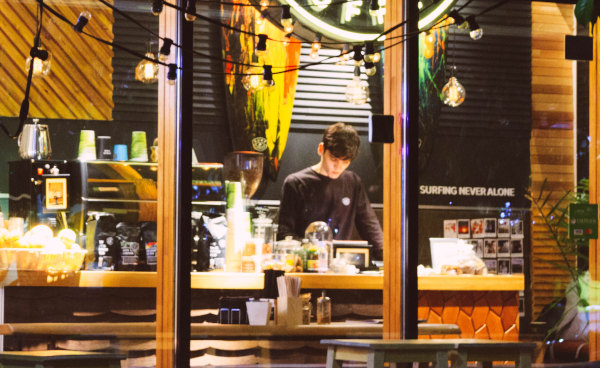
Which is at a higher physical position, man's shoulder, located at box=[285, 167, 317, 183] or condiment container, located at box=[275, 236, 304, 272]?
man's shoulder, located at box=[285, 167, 317, 183]

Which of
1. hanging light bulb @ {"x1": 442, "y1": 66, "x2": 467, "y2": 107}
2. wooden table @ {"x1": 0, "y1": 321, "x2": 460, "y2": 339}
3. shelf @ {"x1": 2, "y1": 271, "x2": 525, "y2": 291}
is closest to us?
wooden table @ {"x1": 0, "y1": 321, "x2": 460, "y2": 339}

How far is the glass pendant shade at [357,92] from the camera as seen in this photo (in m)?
6.09

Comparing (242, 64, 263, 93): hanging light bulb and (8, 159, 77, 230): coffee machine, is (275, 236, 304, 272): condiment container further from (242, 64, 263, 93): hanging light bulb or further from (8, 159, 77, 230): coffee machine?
(8, 159, 77, 230): coffee machine

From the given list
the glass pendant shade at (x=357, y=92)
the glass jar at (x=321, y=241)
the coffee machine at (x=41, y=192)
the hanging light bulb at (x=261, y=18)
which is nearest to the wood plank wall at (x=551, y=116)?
the glass pendant shade at (x=357, y=92)

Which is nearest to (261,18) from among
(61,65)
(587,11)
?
(61,65)

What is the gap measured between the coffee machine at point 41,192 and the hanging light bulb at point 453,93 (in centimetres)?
266

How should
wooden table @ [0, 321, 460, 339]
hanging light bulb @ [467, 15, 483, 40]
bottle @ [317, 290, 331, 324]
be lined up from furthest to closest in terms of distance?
1. bottle @ [317, 290, 331, 324]
2. wooden table @ [0, 321, 460, 339]
3. hanging light bulb @ [467, 15, 483, 40]

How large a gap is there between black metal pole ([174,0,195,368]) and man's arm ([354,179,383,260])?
124 cm

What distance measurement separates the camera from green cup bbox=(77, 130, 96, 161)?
18.2 ft

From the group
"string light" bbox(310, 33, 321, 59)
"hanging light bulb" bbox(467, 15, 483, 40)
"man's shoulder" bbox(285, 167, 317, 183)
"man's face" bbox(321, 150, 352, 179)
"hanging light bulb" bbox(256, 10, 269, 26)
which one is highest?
"hanging light bulb" bbox(256, 10, 269, 26)

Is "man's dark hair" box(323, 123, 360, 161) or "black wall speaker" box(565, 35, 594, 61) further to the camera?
"black wall speaker" box(565, 35, 594, 61)

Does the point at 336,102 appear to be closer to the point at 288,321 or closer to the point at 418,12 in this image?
the point at 418,12

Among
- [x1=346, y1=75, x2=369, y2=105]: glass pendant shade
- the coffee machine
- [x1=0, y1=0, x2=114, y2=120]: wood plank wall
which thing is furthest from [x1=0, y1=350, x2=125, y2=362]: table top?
[x1=346, y1=75, x2=369, y2=105]: glass pendant shade

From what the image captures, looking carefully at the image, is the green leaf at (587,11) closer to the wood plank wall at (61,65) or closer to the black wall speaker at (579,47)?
the wood plank wall at (61,65)
